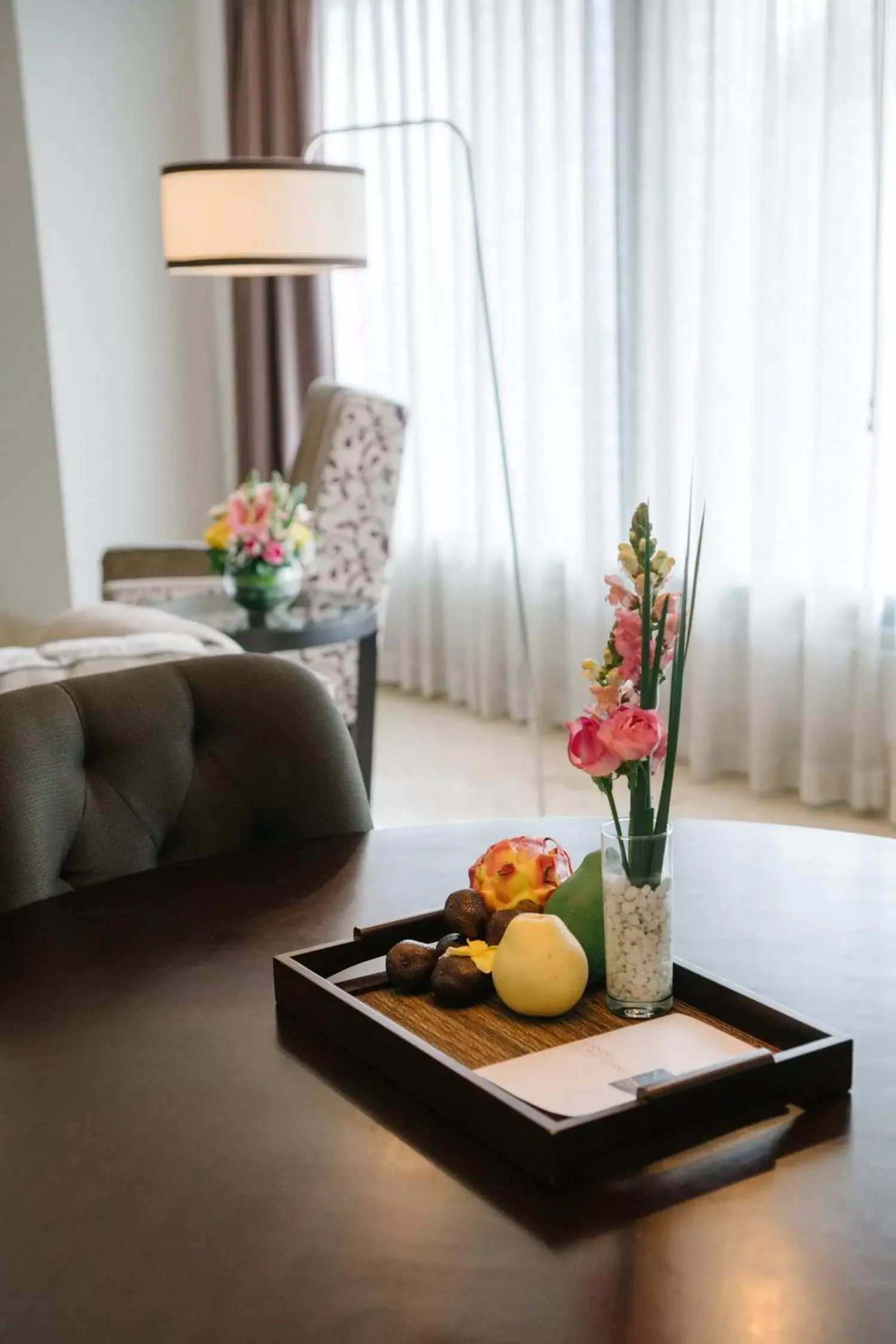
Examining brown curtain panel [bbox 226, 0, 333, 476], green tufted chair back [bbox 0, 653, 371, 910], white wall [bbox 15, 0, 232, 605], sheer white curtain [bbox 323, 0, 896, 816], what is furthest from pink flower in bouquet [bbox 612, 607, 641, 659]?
white wall [bbox 15, 0, 232, 605]

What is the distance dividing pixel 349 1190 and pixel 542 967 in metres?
0.27

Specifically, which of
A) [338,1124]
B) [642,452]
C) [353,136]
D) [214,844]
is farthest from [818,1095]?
[353,136]

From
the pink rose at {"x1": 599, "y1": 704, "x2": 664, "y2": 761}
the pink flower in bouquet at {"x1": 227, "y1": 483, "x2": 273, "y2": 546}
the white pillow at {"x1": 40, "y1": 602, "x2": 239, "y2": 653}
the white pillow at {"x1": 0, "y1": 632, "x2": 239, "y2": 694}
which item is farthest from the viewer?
the pink flower in bouquet at {"x1": 227, "y1": 483, "x2": 273, "y2": 546}

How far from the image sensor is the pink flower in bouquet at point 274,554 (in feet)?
12.1

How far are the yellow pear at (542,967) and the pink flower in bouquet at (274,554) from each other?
257 cm

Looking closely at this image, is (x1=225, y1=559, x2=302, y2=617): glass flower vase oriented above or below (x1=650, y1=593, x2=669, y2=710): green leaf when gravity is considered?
below

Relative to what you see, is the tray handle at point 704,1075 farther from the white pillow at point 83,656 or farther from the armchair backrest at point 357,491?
the armchair backrest at point 357,491

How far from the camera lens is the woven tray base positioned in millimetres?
1145

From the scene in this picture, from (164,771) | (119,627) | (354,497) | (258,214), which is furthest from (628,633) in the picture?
(354,497)

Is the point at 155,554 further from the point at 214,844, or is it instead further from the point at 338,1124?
the point at 338,1124

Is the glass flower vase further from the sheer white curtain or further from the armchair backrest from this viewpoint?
the sheer white curtain

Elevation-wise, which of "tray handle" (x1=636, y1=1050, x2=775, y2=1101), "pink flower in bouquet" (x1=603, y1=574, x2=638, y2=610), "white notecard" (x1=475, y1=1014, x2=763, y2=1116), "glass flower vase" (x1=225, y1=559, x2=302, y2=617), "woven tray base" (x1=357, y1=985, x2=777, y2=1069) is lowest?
"glass flower vase" (x1=225, y1=559, x2=302, y2=617)

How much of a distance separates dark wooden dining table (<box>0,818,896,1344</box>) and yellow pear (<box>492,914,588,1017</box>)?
138 mm

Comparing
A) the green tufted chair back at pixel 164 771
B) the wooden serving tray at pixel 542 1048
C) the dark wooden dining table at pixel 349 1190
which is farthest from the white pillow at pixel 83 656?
the wooden serving tray at pixel 542 1048
